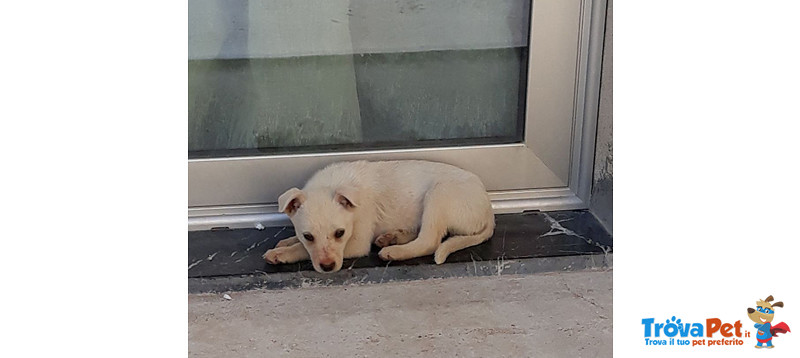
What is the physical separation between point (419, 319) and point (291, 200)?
33 centimetres

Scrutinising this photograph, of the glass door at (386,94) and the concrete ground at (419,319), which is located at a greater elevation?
the glass door at (386,94)

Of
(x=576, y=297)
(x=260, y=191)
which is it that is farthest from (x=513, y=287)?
(x=260, y=191)

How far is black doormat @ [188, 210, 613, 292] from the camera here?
1743 mm

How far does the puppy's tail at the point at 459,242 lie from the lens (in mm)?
1754

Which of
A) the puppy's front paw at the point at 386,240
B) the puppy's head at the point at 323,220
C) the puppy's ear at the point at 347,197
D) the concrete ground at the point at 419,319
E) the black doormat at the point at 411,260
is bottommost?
the concrete ground at the point at 419,319

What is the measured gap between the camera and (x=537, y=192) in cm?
198

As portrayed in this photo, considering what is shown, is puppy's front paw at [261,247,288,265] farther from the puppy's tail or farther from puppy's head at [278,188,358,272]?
the puppy's tail

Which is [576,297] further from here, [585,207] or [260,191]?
[260,191]

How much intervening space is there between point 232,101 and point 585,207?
30.9 inches
